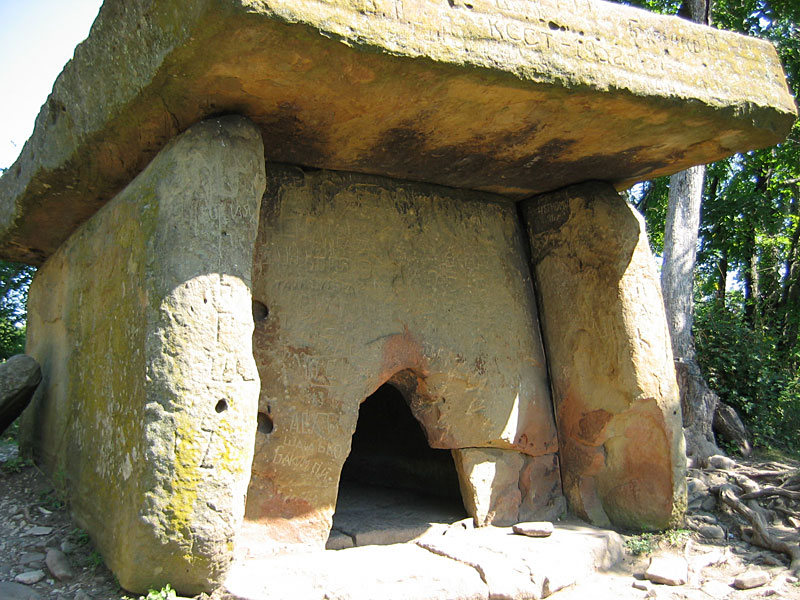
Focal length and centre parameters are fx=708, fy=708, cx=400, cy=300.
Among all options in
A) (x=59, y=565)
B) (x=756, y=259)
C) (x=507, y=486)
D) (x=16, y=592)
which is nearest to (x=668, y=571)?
(x=507, y=486)

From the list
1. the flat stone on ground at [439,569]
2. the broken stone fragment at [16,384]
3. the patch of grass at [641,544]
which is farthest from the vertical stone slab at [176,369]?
Result: the patch of grass at [641,544]

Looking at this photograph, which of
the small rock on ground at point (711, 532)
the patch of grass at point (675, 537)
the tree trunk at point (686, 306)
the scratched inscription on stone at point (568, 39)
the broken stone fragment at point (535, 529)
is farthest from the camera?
the tree trunk at point (686, 306)

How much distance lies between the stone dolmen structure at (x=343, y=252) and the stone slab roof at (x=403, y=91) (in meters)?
0.01

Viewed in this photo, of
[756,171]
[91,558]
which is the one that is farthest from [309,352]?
[756,171]

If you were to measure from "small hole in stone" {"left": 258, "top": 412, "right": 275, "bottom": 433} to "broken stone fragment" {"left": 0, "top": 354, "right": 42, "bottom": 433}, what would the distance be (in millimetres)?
1798

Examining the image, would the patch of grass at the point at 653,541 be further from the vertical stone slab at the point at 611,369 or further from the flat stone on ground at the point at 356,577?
the flat stone on ground at the point at 356,577

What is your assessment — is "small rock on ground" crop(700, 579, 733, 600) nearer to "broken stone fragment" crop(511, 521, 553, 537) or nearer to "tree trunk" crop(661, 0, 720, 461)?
"broken stone fragment" crop(511, 521, 553, 537)

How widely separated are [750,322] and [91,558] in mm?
9062

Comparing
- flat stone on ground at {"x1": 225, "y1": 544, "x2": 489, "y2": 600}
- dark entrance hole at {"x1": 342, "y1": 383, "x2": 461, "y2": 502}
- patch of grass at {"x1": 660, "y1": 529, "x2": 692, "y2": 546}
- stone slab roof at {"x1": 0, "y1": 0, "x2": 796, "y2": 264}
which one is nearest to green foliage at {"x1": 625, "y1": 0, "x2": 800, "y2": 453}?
patch of grass at {"x1": 660, "y1": 529, "x2": 692, "y2": 546}

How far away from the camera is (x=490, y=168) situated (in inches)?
162

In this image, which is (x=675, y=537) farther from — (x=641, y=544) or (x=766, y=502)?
(x=766, y=502)

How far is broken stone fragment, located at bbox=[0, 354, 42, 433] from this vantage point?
170 inches

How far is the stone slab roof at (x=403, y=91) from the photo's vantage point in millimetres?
2717

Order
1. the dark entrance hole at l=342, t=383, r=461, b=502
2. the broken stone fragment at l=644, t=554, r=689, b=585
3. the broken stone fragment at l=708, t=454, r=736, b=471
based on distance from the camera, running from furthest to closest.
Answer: the broken stone fragment at l=708, t=454, r=736, b=471, the dark entrance hole at l=342, t=383, r=461, b=502, the broken stone fragment at l=644, t=554, r=689, b=585
